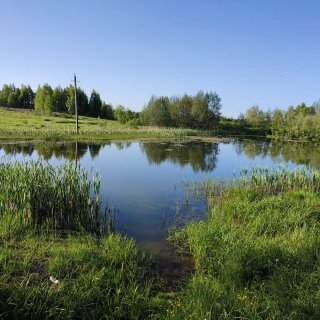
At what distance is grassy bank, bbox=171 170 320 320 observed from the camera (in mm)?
5059

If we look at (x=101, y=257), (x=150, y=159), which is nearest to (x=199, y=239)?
(x=101, y=257)

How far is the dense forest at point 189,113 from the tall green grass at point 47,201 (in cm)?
5622

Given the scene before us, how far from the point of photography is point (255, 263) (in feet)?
21.4

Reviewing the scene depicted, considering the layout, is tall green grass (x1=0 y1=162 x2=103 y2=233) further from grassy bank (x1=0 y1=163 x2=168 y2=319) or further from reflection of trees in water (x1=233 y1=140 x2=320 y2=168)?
reflection of trees in water (x1=233 y1=140 x2=320 y2=168)

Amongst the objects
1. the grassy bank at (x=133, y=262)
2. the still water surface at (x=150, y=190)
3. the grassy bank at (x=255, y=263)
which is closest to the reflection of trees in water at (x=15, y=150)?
the still water surface at (x=150, y=190)

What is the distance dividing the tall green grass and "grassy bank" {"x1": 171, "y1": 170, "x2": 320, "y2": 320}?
2.54 meters

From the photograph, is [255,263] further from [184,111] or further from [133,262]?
[184,111]

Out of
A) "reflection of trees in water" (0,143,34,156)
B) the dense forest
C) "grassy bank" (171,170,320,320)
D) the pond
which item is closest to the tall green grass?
the pond

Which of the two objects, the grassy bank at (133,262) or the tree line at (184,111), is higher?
the tree line at (184,111)

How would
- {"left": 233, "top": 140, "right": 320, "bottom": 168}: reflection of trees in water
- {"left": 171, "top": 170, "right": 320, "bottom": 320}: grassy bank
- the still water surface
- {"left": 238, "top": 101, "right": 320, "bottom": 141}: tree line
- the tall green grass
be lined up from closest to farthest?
{"left": 171, "top": 170, "right": 320, "bottom": 320}: grassy bank
the tall green grass
the still water surface
{"left": 233, "top": 140, "right": 320, "bottom": 168}: reflection of trees in water
{"left": 238, "top": 101, "right": 320, "bottom": 141}: tree line

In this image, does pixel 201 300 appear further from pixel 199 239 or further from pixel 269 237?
pixel 269 237

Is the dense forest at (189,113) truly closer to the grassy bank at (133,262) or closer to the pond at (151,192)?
the pond at (151,192)

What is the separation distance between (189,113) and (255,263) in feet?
232

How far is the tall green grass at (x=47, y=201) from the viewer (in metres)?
8.74
